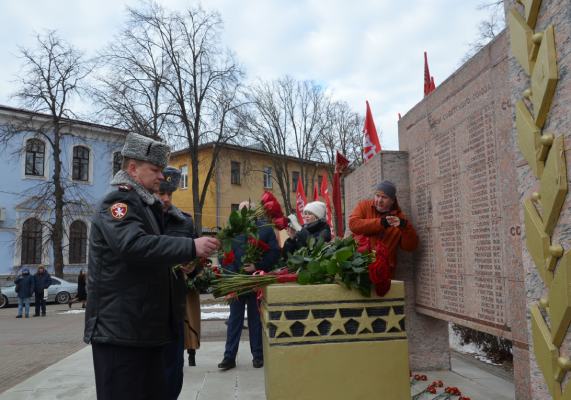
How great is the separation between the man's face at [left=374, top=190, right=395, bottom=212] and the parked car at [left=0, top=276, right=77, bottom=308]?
18888mm

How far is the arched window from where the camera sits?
26594 mm

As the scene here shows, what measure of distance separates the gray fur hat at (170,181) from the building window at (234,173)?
30465mm

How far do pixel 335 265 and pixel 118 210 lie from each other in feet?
4.50

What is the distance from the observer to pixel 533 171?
200 centimetres

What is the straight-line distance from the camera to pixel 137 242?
2273mm

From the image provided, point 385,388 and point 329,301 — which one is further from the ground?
point 329,301

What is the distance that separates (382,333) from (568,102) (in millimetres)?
1722

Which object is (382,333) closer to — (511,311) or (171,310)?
(511,311)

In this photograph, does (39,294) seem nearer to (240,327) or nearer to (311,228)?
(240,327)

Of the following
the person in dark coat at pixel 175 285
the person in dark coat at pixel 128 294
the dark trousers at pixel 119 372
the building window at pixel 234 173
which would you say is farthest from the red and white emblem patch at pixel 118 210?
the building window at pixel 234 173

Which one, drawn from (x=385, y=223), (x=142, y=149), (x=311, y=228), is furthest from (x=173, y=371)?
(x=311, y=228)

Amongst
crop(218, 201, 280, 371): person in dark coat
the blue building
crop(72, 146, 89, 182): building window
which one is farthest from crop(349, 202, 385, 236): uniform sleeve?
crop(72, 146, 89, 182): building window

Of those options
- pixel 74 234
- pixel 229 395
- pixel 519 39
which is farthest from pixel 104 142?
pixel 519 39

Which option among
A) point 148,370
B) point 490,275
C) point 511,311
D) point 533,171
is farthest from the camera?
point 490,275
